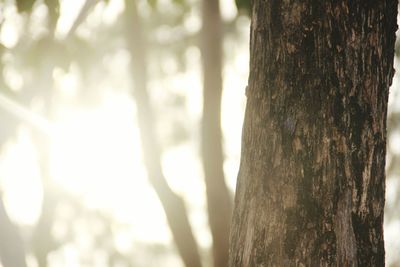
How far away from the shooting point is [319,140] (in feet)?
4.87

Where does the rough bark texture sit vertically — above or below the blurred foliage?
below

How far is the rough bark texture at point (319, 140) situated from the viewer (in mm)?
1479

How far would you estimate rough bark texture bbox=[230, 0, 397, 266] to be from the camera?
4.85 feet

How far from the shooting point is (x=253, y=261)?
1535 mm

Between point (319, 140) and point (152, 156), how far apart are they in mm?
2291

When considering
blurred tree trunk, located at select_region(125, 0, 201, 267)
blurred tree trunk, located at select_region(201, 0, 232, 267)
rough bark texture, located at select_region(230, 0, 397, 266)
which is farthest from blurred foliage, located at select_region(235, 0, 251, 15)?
blurred tree trunk, located at select_region(125, 0, 201, 267)

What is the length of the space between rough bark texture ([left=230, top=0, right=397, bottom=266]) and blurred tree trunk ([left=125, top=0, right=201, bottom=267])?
1.99 meters

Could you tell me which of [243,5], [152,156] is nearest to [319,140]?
[243,5]

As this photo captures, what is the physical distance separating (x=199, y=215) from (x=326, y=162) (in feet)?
43.0

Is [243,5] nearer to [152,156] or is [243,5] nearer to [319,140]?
[152,156]

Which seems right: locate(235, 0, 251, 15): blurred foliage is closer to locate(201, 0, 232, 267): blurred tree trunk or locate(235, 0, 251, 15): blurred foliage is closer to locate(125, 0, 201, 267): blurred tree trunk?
locate(201, 0, 232, 267): blurred tree trunk

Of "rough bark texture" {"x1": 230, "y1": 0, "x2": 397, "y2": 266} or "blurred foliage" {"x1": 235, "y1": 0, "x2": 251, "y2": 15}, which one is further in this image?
"blurred foliage" {"x1": 235, "y1": 0, "x2": 251, "y2": 15}

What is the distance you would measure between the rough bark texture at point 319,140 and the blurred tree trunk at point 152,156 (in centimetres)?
199

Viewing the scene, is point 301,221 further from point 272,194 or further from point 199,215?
point 199,215
